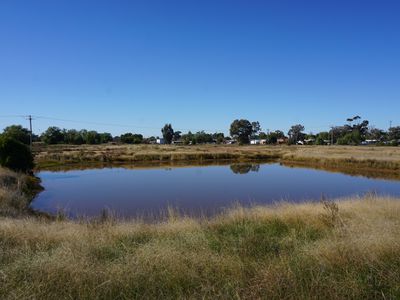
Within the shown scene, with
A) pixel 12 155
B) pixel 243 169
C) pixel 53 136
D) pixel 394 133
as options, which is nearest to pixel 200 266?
pixel 12 155

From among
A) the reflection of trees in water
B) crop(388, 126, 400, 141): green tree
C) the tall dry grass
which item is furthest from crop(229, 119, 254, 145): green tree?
the tall dry grass

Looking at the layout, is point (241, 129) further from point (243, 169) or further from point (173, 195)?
point (173, 195)

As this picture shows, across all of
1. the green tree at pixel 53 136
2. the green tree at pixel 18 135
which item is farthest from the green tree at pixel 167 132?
the green tree at pixel 18 135

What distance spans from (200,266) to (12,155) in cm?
2104

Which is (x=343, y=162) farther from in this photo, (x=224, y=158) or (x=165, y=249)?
(x=165, y=249)

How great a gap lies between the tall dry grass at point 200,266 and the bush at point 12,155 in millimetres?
17963

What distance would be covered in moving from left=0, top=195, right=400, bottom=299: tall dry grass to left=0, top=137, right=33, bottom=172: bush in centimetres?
1796

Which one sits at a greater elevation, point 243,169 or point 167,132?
point 167,132

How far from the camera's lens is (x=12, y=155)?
21.4 metres

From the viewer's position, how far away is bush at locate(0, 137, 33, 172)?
21094 millimetres

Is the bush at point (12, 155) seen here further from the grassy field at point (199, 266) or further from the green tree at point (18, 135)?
the grassy field at point (199, 266)

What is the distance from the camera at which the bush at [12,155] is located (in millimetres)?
21094

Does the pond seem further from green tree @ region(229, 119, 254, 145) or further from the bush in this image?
green tree @ region(229, 119, 254, 145)

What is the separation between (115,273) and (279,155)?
52720 mm
